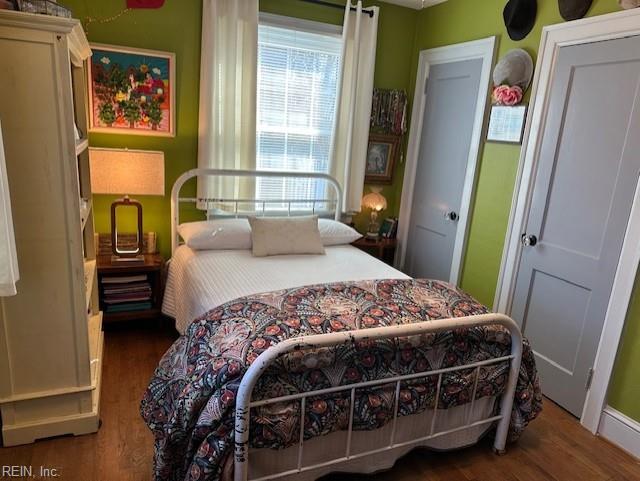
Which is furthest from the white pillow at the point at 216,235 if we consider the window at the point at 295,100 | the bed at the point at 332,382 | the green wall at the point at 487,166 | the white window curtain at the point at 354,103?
the green wall at the point at 487,166

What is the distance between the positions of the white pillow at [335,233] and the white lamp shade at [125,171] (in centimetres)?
117

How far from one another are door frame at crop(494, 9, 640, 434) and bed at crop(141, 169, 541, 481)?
56 centimetres

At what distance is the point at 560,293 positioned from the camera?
2633 mm

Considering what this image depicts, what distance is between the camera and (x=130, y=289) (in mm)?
2990

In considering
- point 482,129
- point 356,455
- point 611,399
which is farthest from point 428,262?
point 356,455

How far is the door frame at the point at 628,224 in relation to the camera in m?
2.24

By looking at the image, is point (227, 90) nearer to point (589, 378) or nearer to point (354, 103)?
point (354, 103)

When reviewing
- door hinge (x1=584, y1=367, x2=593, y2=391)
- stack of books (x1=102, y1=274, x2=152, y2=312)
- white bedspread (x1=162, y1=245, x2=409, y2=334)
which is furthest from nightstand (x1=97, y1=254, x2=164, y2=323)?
door hinge (x1=584, y1=367, x2=593, y2=391)

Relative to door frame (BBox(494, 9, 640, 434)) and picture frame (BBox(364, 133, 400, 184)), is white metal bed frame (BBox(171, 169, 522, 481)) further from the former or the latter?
picture frame (BBox(364, 133, 400, 184))

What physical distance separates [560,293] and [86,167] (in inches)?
114

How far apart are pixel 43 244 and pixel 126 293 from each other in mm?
1219

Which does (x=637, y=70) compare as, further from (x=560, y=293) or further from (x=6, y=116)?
(x=6, y=116)

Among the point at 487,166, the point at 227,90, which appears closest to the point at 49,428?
the point at 227,90

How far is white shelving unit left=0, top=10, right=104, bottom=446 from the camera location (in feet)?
5.43
